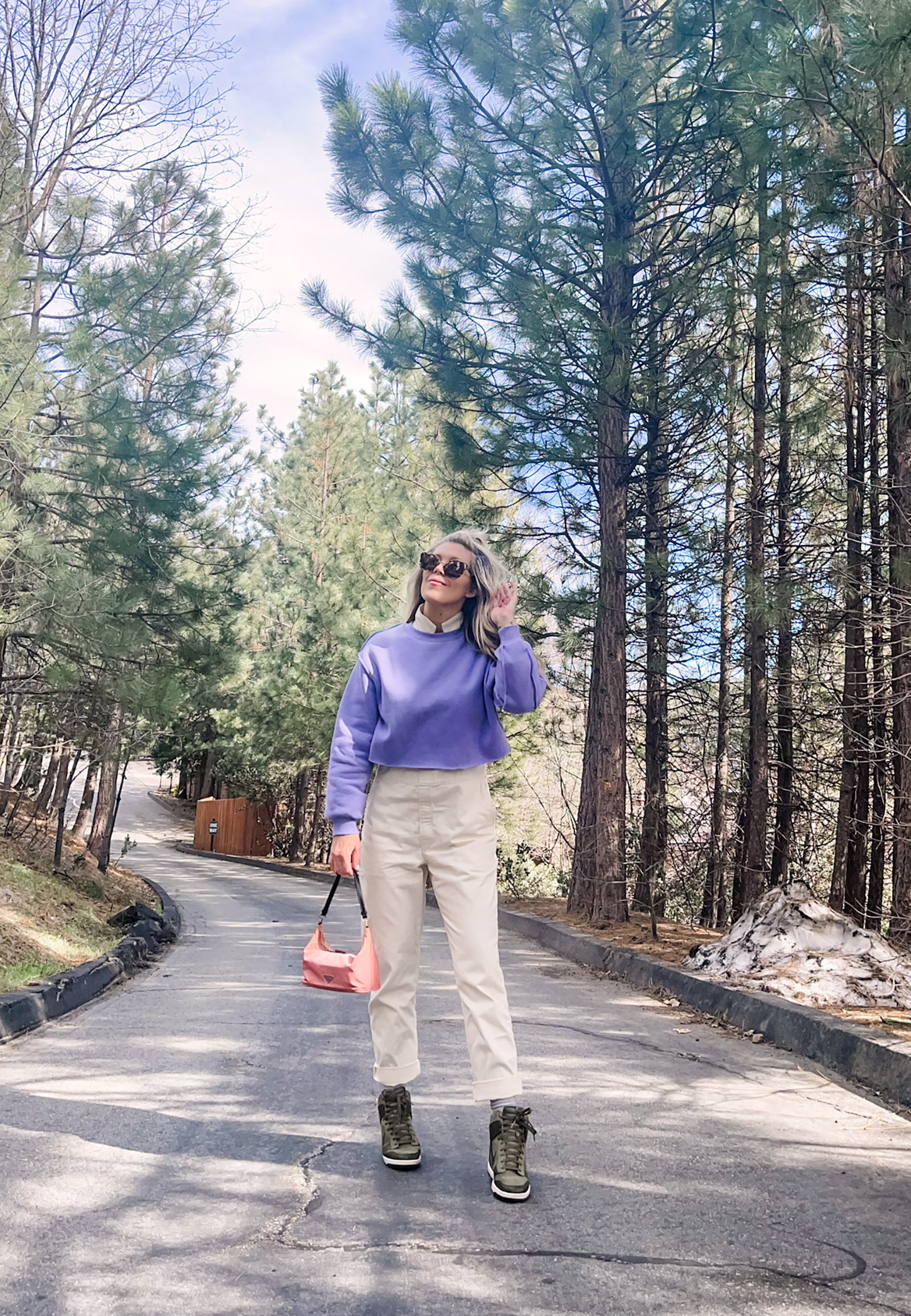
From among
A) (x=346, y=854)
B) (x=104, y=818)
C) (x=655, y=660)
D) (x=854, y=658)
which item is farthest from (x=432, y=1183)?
(x=104, y=818)

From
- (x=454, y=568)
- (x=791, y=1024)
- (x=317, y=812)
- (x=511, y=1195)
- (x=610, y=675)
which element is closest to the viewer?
(x=511, y=1195)

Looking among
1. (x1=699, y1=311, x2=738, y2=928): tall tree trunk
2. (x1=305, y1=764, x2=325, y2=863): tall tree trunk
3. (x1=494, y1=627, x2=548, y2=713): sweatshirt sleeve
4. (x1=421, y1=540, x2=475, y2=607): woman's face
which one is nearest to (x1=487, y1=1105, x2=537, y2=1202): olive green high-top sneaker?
(x1=494, y1=627, x2=548, y2=713): sweatshirt sleeve

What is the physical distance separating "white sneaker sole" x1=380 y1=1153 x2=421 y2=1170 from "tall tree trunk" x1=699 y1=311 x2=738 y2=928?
822 cm

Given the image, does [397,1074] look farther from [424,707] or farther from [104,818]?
[104,818]

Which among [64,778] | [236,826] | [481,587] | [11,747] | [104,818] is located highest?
[481,587]

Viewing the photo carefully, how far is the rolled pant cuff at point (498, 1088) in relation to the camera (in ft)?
10.2

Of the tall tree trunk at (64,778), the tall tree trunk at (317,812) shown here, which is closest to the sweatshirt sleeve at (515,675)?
the tall tree trunk at (64,778)

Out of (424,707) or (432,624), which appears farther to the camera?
(432,624)

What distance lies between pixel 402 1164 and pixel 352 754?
116 cm

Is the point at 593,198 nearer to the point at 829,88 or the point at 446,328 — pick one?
the point at 446,328

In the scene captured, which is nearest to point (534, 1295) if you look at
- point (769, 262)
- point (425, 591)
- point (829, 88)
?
point (425, 591)

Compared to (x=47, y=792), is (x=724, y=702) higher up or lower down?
higher up

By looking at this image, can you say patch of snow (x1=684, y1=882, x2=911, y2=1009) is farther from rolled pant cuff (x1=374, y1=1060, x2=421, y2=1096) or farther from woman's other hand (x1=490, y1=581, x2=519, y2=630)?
woman's other hand (x1=490, y1=581, x2=519, y2=630)

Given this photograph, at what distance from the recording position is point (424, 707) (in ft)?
10.9
